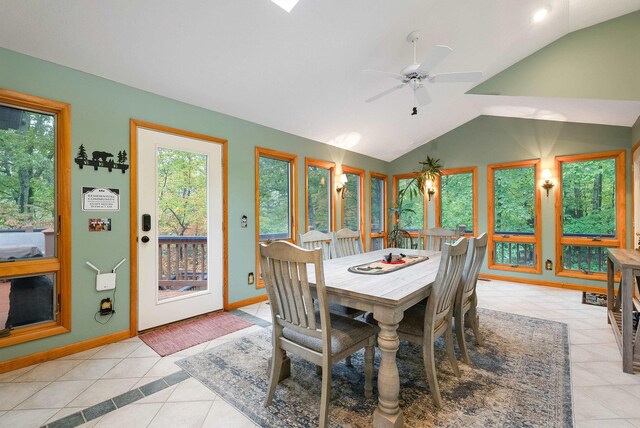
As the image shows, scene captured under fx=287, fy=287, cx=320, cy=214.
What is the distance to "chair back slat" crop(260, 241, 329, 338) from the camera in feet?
5.11

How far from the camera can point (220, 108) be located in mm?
3510

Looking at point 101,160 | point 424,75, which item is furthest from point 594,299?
point 101,160

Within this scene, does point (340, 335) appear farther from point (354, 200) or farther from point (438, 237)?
point (354, 200)

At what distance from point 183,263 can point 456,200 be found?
512 cm

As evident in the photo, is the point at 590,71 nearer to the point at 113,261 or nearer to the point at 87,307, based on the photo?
the point at 113,261

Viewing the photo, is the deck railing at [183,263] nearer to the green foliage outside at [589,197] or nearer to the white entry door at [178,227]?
the white entry door at [178,227]

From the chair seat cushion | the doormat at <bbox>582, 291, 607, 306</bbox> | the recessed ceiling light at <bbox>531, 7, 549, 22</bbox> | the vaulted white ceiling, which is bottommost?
the doormat at <bbox>582, 291, 607, 306</bbox>

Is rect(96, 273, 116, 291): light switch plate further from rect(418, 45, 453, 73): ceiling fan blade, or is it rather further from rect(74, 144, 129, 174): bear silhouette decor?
rect(418, 45, 453, 73): ceiling fan blade

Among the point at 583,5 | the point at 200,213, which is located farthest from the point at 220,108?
the point at 583,5

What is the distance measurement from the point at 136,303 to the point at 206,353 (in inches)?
39.0

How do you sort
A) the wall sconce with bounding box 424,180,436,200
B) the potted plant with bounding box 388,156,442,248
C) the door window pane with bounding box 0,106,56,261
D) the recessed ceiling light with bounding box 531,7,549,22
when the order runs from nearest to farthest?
1. the door window pane with bounding box 0,106,56,261
2. the recessed ceiling light with bounding box 531,7,549,22
3. the potted plant with bounding box 388,156,442,248
4. the wall sconce with bounding box 424,180,436,200

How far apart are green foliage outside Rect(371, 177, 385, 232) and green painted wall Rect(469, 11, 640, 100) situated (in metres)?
3.07

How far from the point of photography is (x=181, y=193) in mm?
3342

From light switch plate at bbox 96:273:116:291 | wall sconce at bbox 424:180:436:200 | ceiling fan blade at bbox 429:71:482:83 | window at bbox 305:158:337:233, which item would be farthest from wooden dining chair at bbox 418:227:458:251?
light switch plate at bbox 96:273:116:291
